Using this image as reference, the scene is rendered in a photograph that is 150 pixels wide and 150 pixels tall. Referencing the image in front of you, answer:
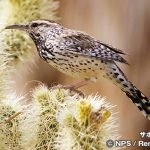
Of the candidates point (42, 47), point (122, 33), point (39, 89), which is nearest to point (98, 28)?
point (122, 33)

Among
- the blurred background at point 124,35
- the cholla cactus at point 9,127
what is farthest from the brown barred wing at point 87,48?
the blurred background at point 124,35

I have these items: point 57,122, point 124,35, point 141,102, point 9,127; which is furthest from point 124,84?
point 124,35

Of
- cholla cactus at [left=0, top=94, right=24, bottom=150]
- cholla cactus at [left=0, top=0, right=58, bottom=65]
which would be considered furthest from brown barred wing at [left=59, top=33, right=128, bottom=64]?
cholla cactus at [left=0, top=94, right=24, bottom=150]

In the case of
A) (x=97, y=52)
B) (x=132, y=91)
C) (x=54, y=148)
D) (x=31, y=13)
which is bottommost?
(x=54, y=148)

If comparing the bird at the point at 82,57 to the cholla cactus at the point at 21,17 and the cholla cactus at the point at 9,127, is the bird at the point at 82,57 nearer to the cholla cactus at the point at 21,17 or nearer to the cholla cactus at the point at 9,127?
the cholla cactus at the point at 21,17

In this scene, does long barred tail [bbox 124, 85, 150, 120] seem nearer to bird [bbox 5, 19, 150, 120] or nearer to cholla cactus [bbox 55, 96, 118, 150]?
bird [bbox 5, 19, 150, 120]

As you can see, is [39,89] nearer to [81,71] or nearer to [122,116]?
[81,71]

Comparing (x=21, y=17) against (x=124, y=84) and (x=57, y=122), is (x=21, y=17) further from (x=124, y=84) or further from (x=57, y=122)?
(x=57, y=122)
